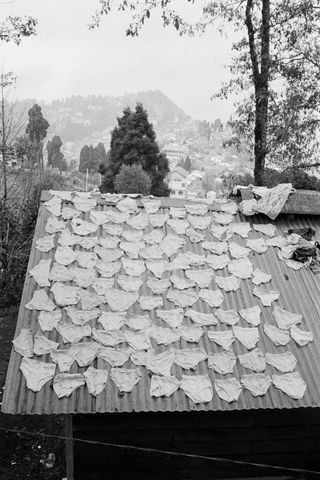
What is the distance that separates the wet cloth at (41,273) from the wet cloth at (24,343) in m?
0.71

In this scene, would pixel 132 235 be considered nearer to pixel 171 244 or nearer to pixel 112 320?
pixel 171 244

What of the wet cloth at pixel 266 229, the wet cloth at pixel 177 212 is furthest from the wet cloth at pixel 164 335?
the wet cloth at pixel 266 229

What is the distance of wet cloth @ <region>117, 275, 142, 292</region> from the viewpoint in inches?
220

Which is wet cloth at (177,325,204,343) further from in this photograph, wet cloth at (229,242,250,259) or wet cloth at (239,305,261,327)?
wet cloth at (229,242,250,259)

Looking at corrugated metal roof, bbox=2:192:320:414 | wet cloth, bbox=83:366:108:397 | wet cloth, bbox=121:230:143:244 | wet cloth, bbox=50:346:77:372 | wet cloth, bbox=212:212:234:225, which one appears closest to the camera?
corrugated metal roof, bbox=2:192:320:414

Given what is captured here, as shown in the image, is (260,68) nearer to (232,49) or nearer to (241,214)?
(232,49)

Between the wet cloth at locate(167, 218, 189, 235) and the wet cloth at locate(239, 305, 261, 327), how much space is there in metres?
1.61

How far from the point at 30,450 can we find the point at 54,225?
3.99m

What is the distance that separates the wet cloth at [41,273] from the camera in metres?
5.46

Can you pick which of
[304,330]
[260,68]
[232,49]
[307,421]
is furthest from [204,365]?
[232,49]

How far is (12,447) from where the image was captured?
723 cm

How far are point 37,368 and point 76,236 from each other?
83.6 inches

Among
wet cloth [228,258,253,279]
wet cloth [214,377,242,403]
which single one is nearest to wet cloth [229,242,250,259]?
wet cloth [228,258,253,279]

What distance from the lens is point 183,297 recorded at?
5574 millimetres
